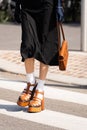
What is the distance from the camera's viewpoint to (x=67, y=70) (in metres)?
8.79

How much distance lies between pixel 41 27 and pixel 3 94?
1531mm

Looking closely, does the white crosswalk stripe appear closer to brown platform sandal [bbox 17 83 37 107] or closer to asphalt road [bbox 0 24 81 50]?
brown platform sandal [bbox 17 83 37 107]

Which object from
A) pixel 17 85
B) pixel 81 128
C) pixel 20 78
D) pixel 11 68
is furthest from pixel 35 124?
pixel 11 68

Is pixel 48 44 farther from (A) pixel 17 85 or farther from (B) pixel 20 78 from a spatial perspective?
(B) pixel 20 78

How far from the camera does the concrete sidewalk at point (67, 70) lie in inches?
320

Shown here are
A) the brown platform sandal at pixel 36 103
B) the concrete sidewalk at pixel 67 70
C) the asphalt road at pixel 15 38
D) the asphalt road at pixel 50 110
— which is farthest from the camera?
the asphalt road at pixel 15 38

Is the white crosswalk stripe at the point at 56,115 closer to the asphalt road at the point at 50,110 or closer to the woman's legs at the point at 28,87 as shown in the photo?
the asphalt road at the point at 50,110

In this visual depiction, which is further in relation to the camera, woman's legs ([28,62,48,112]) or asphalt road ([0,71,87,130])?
woman's legs ([28,62,48,112])

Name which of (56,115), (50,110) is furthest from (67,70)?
(56,115)

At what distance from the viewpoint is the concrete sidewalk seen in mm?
8133

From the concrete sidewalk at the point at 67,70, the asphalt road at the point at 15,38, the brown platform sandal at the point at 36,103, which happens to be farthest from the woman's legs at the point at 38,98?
the asphalt road at the point at 15,38

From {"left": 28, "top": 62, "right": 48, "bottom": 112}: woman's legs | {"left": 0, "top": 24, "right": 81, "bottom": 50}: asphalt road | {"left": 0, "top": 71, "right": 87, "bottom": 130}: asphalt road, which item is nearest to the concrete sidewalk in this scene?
{"left": 0, "top": 71, "right": 87, "bottom": 130}: asphalt road

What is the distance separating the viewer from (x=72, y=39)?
14164 mm

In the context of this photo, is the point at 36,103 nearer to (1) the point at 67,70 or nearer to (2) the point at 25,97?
(2) the point at 25,97
